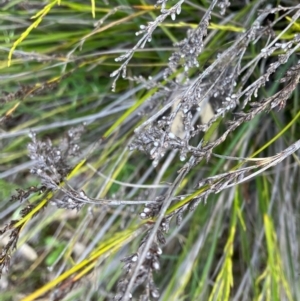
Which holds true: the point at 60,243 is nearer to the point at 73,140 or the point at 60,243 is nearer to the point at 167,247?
the point at 167,247

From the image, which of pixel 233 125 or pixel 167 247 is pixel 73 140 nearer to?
pixel 233 125

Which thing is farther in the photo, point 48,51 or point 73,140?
point 48,51

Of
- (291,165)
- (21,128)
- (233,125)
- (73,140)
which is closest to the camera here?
(233,125)

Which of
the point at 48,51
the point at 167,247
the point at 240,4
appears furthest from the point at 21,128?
the point at 240,4

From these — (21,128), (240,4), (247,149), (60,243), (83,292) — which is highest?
(240,4)

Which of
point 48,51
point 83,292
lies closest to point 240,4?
point 48,51

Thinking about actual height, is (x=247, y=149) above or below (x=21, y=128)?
above

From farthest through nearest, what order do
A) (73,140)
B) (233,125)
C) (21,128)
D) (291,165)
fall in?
(21,128), (291,165), (73,140), (233,125)
